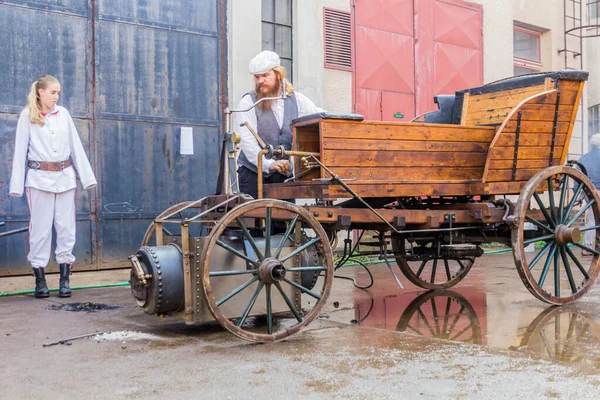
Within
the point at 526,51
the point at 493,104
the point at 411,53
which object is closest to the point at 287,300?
the point at 493,104

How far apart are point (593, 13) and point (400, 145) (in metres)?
10.9

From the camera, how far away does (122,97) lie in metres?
8.05

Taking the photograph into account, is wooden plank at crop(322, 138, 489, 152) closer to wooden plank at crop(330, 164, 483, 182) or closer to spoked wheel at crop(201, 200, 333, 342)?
wooden plank at crop(330, 164, 483, 182)

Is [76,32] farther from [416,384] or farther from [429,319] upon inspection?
[416,384]

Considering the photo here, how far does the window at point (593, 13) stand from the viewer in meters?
14.1

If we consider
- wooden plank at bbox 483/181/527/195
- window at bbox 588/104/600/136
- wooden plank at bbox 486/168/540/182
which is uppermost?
window at bbox 588/104/600/136

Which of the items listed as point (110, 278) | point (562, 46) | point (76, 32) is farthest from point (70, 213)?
point (562, 46)

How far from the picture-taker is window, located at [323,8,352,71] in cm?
967

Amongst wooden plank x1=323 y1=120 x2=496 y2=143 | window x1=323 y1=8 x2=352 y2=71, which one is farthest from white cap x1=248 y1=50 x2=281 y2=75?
window x1=323 y1=8 x2=352 y2=71

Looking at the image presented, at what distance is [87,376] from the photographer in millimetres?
3439

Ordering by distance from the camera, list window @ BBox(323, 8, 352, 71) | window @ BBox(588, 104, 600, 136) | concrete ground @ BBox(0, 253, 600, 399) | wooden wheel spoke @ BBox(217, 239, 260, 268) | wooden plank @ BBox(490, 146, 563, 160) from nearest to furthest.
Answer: concrete ground @ BBox(0, 253, 600, 399), wooden wheel spoke @ BBox(217, 239, 260, 268), wooden plank @ BBox(490, 146, 563, 160), window @ BBox(323, 8, 352, 71), window @ BBox(588, 104, 600, 136)

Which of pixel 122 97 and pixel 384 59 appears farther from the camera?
pixel 384 59

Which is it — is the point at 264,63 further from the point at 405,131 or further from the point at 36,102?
the point at 36,102

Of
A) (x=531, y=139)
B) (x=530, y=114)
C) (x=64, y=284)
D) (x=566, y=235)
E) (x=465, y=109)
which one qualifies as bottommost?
(x=64, y=284)
